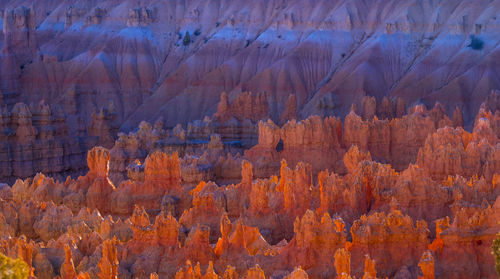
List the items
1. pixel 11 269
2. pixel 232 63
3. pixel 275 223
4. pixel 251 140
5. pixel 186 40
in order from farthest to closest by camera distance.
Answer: pixel 186 40 < pixel 232 63 < pixel 251 140 < pixel 275 223 < pixel 11 269

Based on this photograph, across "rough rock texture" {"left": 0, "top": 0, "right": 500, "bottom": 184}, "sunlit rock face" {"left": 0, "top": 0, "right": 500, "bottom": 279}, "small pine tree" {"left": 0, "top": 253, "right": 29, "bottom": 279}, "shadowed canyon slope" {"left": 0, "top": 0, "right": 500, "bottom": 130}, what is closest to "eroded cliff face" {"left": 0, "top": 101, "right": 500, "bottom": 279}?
"sunlit rock face" {"left": 0, "top": 0, "right": 500, "bottom": 279}

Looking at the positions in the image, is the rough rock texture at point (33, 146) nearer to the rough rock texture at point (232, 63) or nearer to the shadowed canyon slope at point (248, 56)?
the rough rock texture at point (232, 63)

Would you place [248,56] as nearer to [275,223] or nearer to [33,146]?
[33,146]

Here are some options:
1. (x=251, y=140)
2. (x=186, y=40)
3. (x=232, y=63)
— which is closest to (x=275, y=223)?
(x=251, y=140)

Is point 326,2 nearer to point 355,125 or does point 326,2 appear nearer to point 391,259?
point 355,125

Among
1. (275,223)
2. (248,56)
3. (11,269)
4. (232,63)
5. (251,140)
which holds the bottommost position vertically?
(275,223)
